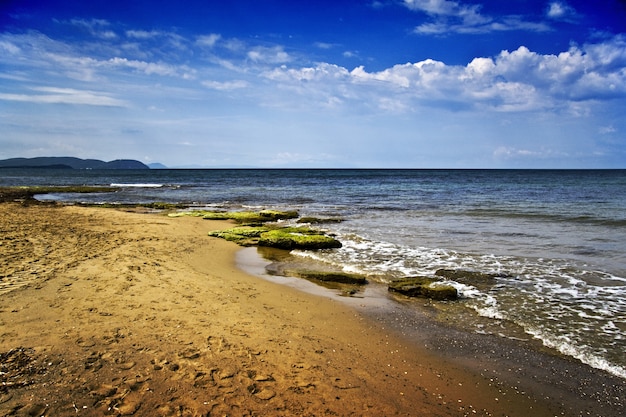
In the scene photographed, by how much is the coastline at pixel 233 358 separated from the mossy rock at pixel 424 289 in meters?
1.49

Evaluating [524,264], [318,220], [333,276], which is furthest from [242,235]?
[524,264]

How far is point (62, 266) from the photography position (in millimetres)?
10211

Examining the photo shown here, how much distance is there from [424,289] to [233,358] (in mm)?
5299

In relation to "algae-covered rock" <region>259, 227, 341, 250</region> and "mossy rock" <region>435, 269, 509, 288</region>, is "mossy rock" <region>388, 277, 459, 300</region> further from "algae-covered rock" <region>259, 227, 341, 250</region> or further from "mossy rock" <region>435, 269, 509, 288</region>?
"algae-covered rock" <region>259, 227, 341, 250</region>

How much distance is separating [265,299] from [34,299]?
463cm

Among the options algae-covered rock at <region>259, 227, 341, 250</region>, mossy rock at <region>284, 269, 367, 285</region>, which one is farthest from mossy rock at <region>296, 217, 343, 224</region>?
mossy rock at <region>284, 269, 367, 285</region>

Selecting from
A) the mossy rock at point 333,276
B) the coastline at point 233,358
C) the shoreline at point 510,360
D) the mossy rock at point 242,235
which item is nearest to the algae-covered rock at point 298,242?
the mossy rock at point 242,235

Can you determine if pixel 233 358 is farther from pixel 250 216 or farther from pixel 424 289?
pixel 250 216

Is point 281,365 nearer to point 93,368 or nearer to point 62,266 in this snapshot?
point 93,368

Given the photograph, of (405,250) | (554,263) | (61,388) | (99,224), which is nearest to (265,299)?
(61,388)

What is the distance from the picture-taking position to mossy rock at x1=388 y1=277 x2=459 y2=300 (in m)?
9.13

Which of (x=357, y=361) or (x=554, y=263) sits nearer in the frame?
(x=357, y=361)

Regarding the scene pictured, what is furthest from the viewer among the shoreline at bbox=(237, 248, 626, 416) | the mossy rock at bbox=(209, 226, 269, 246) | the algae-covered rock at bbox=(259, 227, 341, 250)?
the mossy rock at bbox=(209, 226, 269, 246)

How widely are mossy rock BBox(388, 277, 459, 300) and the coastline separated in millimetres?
1489
